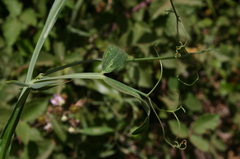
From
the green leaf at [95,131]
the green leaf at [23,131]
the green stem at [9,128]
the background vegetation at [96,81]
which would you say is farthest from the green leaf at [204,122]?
the green stem at [9,128]

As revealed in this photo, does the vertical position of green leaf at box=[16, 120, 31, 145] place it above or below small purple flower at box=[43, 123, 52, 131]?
above

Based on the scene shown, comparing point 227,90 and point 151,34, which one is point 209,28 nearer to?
point 227,90

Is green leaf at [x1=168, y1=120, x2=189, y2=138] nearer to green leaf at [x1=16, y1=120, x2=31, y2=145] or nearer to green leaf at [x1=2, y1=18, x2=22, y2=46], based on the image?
green leaf at [x1=16, y1=120, x2=31, y2=145]

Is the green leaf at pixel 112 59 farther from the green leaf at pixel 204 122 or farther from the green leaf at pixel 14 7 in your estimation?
the green leaf at pixel 204 122

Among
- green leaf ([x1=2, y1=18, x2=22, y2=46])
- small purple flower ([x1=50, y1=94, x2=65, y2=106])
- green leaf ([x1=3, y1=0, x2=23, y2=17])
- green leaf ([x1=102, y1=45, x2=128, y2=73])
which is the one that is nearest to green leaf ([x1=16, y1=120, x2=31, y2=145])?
small purple flower ([x1=50, y1=94, x2=65, y2=106])

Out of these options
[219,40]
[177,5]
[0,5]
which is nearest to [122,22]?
[177,5]
